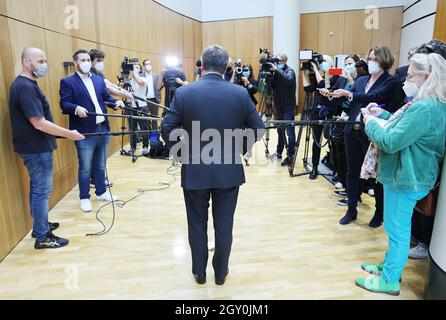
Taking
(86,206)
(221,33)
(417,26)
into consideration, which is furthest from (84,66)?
(221,33)

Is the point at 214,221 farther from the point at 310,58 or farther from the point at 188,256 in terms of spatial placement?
the point at 310,58

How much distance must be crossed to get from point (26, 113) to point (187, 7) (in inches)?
314

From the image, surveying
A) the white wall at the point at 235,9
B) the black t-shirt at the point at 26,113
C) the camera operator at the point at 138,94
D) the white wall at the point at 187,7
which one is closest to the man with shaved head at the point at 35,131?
the black t-shirt at the point at 26,113

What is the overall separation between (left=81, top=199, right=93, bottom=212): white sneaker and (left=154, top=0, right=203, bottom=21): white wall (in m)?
5.87

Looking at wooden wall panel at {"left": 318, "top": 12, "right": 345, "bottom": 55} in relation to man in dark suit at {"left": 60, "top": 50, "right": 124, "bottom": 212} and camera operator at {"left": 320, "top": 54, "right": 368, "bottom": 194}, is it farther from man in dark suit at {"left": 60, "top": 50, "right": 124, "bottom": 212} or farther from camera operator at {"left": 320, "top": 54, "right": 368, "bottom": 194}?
man in dark suit at {"left": 60, "top": 50, "right": 124, "bottom": 212}

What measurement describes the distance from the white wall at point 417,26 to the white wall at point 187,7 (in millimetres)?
5542

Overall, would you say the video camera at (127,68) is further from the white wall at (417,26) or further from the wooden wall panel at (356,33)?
the wooden wall panel at (356,33)

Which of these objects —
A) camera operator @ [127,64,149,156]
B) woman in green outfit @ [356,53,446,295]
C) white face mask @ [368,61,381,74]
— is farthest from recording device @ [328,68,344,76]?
camera operator @ [127,64,149,156]

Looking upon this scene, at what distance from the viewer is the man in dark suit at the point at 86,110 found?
10.3 ft

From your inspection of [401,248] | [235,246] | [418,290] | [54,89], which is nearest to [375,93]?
[401,248]

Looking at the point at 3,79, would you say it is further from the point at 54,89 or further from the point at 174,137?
the point at 174,137

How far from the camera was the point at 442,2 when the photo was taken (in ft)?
9.91

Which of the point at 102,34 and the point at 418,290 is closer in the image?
the point at 418,290

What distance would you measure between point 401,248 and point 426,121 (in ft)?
2.41
